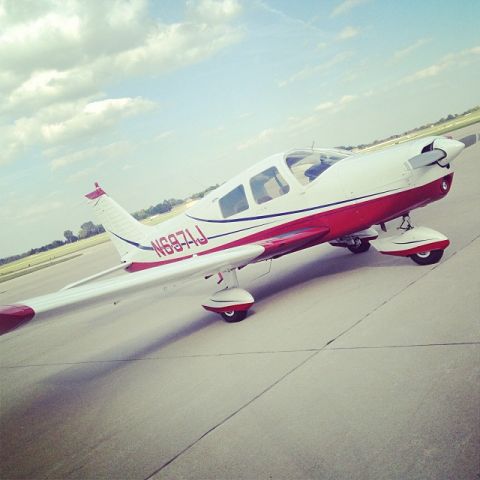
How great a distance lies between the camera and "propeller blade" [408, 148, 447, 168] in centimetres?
521

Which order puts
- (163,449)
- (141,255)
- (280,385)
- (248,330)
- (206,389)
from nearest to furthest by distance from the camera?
(163,449), (280,385), (206,389), (248,330), (141,255)

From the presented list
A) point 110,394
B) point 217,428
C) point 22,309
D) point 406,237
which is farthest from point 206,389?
point 406,237

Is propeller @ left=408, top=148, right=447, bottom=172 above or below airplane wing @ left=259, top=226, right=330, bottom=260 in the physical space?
above

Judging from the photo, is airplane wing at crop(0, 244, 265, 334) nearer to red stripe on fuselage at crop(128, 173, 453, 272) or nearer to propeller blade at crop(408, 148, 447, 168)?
red stripe on fuselage at crop(128, 173, 453, 272)

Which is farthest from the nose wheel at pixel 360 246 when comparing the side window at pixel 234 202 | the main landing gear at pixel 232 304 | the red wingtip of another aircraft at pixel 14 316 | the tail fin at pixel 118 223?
Answer: the red wingtip of another aircraft at pixel 14 316

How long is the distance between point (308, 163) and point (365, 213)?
124cm

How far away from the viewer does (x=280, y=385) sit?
3682mm

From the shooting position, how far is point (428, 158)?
5230 millimetres

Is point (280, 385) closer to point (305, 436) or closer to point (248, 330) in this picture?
point (305, 436)

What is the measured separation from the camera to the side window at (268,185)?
6438 mm

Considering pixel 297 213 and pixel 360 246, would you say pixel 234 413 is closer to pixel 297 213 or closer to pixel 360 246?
pixel 297 213

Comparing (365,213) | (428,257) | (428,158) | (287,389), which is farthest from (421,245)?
(287,389)

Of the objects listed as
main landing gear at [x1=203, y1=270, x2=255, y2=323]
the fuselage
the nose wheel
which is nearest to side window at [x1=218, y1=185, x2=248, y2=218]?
the fuselage

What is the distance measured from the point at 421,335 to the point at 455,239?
3.40m
